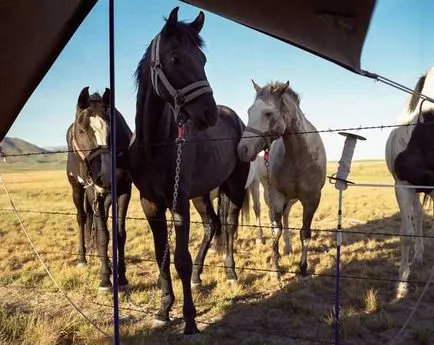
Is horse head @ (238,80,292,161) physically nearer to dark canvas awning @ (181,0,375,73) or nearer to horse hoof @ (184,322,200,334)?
horse hoof @ (184,322,200,334)

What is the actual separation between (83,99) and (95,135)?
1.33ft

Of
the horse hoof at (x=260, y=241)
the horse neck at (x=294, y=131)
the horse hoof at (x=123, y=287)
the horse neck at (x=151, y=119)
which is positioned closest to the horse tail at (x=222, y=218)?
the horse neck at (x=294, y=131)

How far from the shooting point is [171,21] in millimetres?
2562

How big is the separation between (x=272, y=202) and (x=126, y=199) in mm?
1905

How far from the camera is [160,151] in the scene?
309 centimetres

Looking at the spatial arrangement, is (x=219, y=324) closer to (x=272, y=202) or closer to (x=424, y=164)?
(x=272, y=202)

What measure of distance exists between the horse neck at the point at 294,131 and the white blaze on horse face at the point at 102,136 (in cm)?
210

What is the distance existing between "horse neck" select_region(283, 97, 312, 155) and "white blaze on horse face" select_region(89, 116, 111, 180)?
2.10m

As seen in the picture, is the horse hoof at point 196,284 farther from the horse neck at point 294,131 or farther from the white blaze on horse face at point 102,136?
the horse neck at point 294,131

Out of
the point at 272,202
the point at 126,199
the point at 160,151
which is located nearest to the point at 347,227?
the point at 272,202

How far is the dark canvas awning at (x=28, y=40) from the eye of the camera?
6.11 feet

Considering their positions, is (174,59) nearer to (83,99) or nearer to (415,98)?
(83,99)

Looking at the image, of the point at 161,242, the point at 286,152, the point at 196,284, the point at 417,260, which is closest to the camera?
the point at 161,242

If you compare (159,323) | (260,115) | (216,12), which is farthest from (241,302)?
(216,12)
